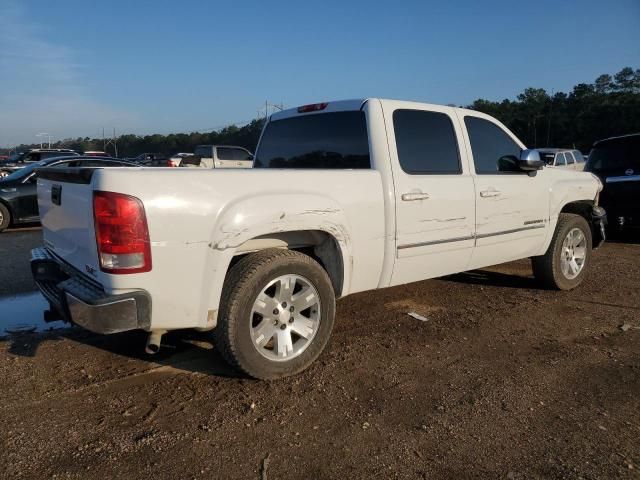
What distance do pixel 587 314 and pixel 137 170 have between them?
Answer: 4.40 meters

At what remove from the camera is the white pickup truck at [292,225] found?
9.49 ft

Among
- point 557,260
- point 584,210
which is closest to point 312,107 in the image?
point 557,260

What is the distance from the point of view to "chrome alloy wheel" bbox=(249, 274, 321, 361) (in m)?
3.44

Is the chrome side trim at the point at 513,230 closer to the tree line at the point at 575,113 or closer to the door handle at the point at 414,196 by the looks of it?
the door handle at the point at 414,196

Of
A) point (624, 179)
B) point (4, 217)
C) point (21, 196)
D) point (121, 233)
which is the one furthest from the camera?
point (21, 196)

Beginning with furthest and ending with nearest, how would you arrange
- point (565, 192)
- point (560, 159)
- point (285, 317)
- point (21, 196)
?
point (560, 159) < point (21, 196) < point (565, 192) < point (285, 317)

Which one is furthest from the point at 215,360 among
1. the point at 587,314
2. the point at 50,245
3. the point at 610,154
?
the point at 610,154

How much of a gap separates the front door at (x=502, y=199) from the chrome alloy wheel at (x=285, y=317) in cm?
195

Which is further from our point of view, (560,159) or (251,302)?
(560,159)

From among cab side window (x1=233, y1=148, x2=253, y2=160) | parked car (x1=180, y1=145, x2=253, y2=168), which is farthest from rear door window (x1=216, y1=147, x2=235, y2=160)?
cab side window (x1=233, y1=148, x2=253, y2=160)

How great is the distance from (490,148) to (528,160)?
377mm

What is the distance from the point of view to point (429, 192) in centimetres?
422

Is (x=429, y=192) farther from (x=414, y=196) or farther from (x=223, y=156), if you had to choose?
(x=223, y=156)

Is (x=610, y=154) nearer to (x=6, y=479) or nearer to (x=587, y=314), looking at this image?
(x=587, y=314)
